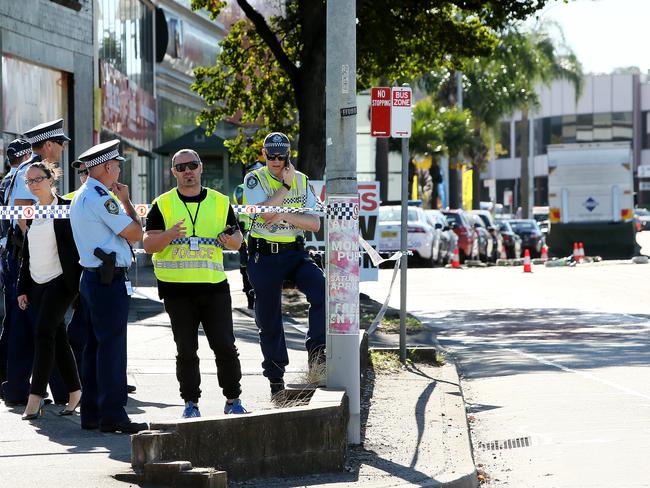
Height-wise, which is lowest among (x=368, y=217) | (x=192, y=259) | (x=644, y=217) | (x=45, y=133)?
(x=192, y=259)

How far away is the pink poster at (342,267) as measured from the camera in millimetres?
8570

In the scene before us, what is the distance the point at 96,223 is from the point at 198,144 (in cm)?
2212

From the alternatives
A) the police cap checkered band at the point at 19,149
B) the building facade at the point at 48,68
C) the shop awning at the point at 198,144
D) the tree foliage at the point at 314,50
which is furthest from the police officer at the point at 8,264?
the shop awning at the point at 198,144

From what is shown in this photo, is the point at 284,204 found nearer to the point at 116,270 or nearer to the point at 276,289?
the point at 276,289

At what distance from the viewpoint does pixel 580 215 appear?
41.6m

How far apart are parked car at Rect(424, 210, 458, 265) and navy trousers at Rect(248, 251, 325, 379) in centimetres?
2694

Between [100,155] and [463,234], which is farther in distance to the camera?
[463,234]

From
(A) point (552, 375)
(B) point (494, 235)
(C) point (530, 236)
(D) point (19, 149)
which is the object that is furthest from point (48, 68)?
(C) point (530, 236)

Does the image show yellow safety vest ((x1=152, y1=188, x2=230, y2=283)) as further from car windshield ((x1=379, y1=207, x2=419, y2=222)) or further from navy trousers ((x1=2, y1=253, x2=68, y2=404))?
car windshield ((x1=379, y1=207, x2=419, y2=222))

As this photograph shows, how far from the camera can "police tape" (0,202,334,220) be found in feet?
28.2

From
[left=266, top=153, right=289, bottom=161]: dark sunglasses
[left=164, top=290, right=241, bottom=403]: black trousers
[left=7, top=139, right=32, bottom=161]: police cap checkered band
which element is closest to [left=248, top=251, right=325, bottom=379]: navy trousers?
[left=266, top=153, right=289, bottom=161]: dark sunglasses

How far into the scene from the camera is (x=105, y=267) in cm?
857

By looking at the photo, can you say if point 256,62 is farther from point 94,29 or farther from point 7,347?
point 7,347

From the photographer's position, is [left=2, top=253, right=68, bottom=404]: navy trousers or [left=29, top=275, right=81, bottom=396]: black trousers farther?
[left=2, top=253, right=68, bottom=404]: navy trousers
